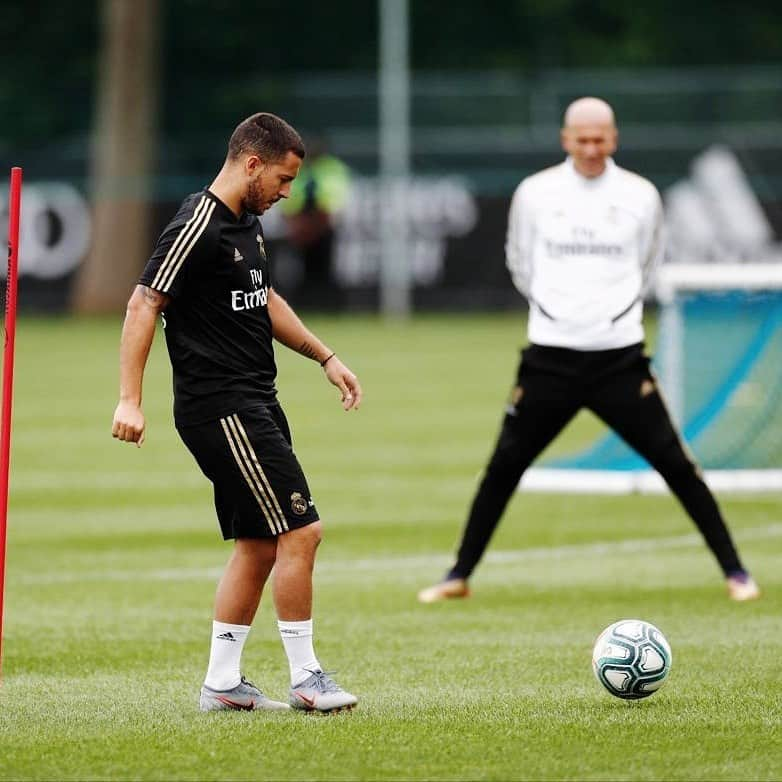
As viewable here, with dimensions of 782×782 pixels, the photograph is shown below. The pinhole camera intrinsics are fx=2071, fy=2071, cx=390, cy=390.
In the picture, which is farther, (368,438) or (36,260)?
(36,260)

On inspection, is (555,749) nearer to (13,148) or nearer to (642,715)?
(642,715)

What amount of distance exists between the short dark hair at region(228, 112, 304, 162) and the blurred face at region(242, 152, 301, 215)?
2 centimetres

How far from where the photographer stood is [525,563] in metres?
10.8

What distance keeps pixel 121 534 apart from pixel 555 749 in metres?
6.00

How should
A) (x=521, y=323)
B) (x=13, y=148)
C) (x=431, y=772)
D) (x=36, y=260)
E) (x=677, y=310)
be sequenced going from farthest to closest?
(x=13, y=148) < (x=36, y=260) < (x=521, y=323) < (x=677, y=310) < (x=431, y=772)

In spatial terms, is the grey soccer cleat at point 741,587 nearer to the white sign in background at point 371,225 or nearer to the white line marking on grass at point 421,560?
the white line marking on grass at point 421,560

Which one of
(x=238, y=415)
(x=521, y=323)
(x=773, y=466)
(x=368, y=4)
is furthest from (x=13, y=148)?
(x=238, y=415)

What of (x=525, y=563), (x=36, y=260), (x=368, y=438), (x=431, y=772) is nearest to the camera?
(x=431, y=772)

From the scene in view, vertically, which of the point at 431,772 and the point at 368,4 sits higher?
the point at 368,4

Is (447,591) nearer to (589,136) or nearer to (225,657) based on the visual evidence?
(589,136)

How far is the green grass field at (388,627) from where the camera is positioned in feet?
20.4

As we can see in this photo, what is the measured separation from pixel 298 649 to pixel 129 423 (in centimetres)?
97

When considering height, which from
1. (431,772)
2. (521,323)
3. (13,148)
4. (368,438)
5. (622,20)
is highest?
(622,20)

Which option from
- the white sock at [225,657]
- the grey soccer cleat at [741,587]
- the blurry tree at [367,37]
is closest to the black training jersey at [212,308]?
the white sock at [225,657]
